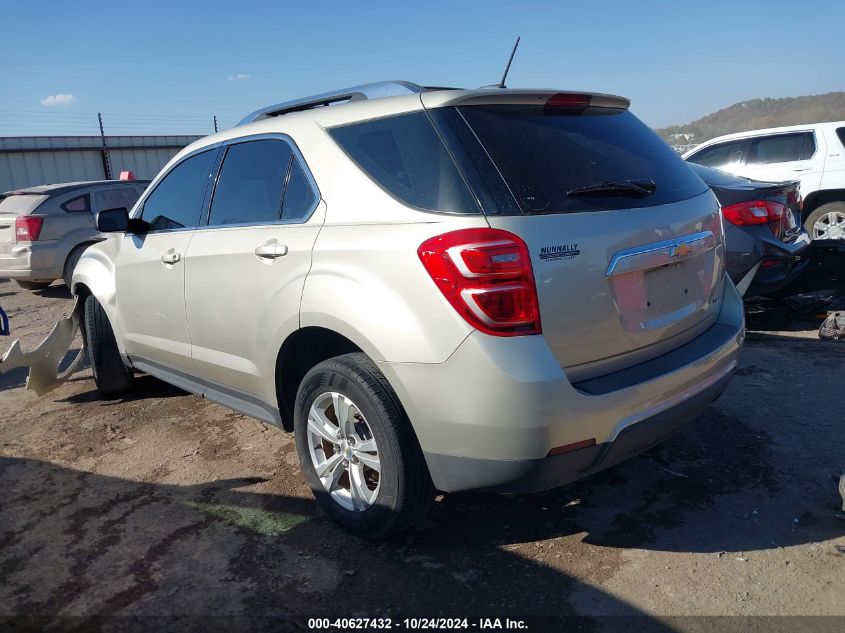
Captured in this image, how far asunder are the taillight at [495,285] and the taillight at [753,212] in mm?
3833

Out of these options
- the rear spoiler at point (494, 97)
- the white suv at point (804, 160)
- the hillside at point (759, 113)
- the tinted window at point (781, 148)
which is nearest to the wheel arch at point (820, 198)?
the white suv at point (804, 160)

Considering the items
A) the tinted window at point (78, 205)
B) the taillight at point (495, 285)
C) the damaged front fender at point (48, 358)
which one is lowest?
the damaged front fender at point (48, 358)

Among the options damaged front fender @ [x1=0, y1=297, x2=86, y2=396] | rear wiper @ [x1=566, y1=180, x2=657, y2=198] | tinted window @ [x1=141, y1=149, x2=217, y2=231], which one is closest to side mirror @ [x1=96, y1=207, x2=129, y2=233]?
tinted window @ [x1=141, y1=149, x2=217, y2=231]

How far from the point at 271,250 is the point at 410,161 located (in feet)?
2.67

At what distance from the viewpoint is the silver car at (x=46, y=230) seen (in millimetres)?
9375

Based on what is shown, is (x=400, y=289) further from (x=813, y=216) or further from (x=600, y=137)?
(x=813, y=216)

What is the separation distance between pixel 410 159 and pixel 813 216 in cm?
786

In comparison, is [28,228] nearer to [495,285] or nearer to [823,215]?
[495,285]

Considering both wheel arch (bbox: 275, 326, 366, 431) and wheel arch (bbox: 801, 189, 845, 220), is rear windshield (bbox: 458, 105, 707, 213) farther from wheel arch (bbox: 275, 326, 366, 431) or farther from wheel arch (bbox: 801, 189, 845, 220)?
wheel arch (bbox: 801, 189, 845, 220)

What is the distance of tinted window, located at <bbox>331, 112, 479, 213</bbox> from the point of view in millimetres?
2445

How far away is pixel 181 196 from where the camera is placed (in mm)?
3998

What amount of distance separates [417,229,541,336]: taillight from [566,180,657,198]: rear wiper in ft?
1.34

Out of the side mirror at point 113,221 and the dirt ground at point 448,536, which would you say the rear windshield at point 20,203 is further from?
the dirt ground at point 448,536

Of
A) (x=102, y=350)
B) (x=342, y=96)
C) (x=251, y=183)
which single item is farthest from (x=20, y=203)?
(x=342, y=96)
